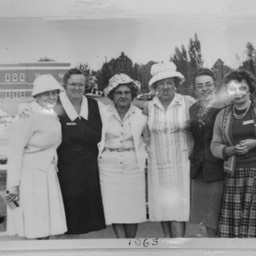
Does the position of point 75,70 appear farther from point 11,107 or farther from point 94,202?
point 94,202

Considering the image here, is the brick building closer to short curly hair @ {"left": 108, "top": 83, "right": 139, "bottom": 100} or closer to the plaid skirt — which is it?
short curly hair @ {"left": 108, "top": 83, "right": 139, "bottom": 100}

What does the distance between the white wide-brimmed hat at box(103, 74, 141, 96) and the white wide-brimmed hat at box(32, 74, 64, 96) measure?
0.31m

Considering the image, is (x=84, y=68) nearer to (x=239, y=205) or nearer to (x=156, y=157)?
(x=156, y=157)

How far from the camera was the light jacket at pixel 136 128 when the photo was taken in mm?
3201

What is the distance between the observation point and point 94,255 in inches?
125

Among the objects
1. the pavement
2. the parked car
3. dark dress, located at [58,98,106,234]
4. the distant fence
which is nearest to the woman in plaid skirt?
the pavement

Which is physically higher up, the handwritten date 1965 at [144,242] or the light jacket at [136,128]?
the light jacket at [136,128]

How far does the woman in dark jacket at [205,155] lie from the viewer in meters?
3.19

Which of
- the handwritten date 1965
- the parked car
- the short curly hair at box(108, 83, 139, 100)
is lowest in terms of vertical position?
the handwritten date 1965

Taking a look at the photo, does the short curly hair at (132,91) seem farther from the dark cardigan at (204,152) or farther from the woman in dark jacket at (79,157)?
the dark cardigan at (204,152)

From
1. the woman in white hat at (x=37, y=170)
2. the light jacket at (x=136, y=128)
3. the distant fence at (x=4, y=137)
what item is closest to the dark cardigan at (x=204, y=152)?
the light jacket at (x=136, y=128)

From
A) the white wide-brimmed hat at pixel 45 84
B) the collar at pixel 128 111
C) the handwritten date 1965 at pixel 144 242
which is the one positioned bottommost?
the handwritten date 1965 at pixel 144 242

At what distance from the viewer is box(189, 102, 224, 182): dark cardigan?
3188mm

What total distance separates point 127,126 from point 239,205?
0.85 meters
